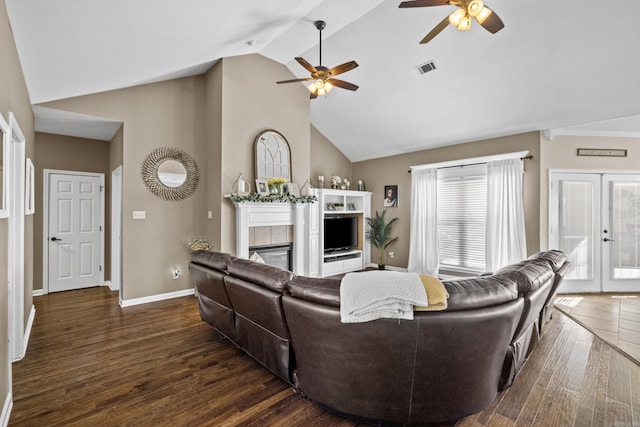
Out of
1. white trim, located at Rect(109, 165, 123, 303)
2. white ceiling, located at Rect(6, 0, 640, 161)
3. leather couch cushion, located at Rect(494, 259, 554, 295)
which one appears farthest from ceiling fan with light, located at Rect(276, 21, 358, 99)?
white trim, located at Rect(109, 165, 123, 303)

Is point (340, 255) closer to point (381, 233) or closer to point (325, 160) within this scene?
point (381, 233)

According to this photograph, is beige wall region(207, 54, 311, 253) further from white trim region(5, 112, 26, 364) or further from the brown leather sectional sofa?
the brown leather sectional sofa

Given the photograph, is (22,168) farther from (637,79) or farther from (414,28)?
(637,79)

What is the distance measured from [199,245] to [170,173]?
1.18 metres

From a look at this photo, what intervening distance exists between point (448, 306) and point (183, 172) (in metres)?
4.39

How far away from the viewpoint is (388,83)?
192 inches

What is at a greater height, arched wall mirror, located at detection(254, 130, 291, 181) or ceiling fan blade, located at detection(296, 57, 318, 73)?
ceiling fan blade, located at detection(296, 57, 318, 73)

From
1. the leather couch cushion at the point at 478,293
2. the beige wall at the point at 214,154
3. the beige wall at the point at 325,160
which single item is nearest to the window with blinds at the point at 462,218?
the beige wall at the point at 325,160

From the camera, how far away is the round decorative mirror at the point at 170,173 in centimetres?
455

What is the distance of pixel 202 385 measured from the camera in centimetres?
234

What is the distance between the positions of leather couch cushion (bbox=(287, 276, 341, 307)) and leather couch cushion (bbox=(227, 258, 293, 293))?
0.30ft

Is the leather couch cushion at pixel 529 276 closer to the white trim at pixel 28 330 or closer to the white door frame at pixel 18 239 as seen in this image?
the white door frame at pixel 18 239

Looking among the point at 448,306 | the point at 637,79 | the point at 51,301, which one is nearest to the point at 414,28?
the point at 637,79

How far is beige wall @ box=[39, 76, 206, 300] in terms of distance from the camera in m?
4.35
